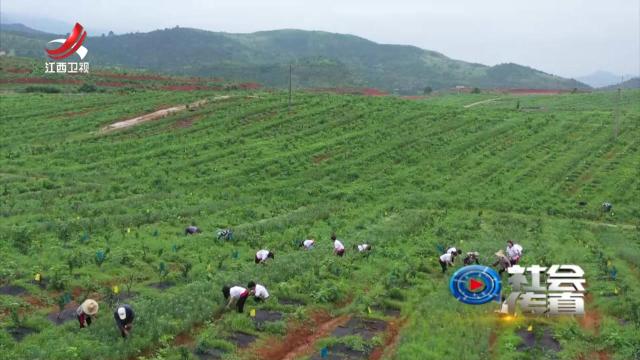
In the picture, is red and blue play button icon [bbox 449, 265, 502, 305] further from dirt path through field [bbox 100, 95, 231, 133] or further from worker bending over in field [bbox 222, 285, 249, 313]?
dirt path through field [bbox 100, 95, 231, 133]

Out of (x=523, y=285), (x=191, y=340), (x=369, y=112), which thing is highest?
(x=369, y=112)

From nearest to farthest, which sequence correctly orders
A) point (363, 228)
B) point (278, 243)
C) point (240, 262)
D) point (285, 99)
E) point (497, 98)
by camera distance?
point (240, 262) → point (278, 243) → point (363, 228) → point (285, 99) → point (497, 98)

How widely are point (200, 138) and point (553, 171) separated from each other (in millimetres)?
28371

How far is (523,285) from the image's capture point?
19219 millimetres

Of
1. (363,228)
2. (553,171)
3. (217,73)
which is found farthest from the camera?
(217,73)

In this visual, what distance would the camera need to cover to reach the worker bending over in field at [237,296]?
1878cm

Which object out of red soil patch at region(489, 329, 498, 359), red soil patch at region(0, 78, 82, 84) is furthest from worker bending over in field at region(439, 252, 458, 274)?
red soil patch at region(0, 78, 82, 84)

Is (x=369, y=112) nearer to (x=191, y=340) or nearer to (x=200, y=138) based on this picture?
(x=200, y=138)

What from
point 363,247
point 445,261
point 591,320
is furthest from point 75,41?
point 591,320

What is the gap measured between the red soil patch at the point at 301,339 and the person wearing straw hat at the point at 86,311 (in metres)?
4.78

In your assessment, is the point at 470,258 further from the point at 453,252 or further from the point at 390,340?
the point at 390,340

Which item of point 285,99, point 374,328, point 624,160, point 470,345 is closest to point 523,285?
point 470,345

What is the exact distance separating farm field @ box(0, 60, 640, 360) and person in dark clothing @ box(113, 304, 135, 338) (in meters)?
0.29

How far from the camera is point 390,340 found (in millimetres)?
17844
